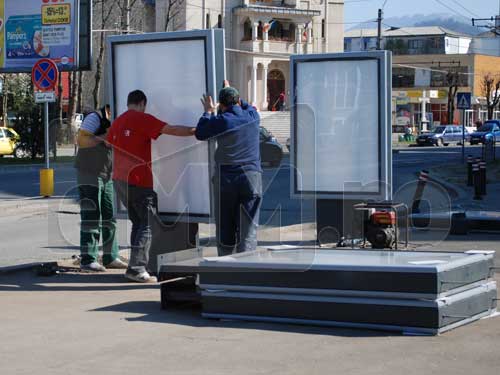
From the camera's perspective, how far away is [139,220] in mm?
10258

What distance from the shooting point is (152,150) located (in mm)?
10703

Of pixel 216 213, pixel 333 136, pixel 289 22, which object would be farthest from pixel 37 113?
pixel 289 22

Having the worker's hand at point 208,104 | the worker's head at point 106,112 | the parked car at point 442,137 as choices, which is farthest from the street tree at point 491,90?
the worker's hand at point 208,104

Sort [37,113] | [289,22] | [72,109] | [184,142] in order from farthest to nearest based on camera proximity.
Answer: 1. [289,22]
2. [72,109]
3. [37,113]
4. [184,142]

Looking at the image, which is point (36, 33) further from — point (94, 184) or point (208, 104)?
point (208, 104)

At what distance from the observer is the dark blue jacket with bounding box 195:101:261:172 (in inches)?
378

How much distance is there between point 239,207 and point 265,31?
72484 mm

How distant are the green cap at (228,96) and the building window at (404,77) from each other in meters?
93.6

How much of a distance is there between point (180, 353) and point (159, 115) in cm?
434

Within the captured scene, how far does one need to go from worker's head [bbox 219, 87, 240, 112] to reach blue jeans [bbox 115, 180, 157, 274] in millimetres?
1318

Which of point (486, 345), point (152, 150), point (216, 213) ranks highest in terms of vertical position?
point (152, 150)

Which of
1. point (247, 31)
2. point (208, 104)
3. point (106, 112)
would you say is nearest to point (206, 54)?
point (208, 104)

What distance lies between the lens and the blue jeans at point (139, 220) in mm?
10141

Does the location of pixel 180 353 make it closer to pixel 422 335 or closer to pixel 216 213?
pixel 422 335
